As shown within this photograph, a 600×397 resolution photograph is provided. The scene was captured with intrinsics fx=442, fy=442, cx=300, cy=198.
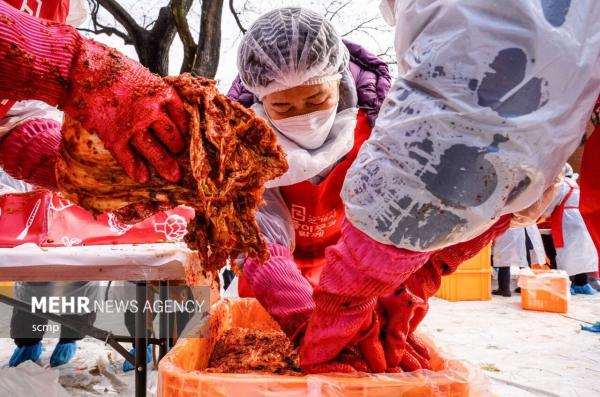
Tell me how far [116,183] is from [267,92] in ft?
3.09

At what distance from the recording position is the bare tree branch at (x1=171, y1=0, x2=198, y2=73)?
232 inches

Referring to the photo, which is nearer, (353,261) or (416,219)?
(416,219)

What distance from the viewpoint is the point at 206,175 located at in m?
0.71

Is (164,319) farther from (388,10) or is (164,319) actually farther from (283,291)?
(388,10)

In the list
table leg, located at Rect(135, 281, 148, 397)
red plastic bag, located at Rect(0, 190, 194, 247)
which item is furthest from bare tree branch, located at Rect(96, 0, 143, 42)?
table leg, located at Rect(135, 281, 148, 397)

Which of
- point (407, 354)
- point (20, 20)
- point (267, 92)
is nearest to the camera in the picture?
point (20, 20)

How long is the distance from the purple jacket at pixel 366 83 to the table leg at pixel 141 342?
0.86m

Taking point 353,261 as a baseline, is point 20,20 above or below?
above

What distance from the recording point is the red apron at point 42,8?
1134 mm

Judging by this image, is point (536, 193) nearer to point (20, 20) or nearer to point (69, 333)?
point (20, 20)

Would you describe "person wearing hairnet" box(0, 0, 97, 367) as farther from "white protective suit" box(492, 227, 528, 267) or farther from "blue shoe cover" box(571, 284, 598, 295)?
"blue shoe cover" box(571, 284, 598, 295)

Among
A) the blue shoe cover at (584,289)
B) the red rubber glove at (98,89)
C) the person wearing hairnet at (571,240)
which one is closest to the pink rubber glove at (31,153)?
the red rubber glove at (98,89)

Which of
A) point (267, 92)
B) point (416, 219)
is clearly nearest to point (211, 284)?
point (267, 92)

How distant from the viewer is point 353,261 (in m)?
0.86
